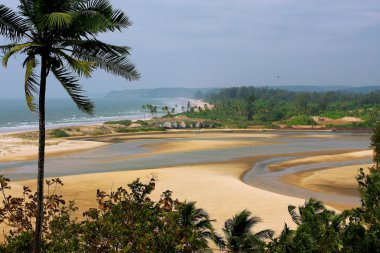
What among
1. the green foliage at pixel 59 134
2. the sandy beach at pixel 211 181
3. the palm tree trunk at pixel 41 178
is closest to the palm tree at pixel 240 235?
the palm tree trunk at pixel 41 178

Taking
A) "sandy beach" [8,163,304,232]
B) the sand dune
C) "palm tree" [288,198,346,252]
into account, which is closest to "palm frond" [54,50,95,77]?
"palm tree" [288,198,346,252]

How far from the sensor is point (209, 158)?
6059 centimetres

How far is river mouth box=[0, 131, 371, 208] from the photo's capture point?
4331cm

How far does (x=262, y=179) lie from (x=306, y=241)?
1359 inches

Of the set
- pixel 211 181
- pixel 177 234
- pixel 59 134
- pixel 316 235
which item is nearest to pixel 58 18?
pixel 177 234

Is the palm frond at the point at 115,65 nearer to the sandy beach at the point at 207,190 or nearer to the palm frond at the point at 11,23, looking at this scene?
the palm frond at the point at 11,23

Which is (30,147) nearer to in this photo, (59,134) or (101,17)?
(59,134)

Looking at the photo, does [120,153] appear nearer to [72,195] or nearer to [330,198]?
[72,195]

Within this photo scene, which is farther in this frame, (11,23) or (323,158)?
(323,158)

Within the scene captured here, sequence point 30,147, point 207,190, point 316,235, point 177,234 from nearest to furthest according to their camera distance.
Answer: point 316,235 → point 177,234 → point 207,190 → point 30,147

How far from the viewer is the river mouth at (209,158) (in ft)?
142

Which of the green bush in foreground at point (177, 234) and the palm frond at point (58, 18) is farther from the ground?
the palm frond at point (58, 18)

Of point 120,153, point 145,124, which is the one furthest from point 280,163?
point 145,124

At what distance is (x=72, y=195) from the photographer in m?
35.4
